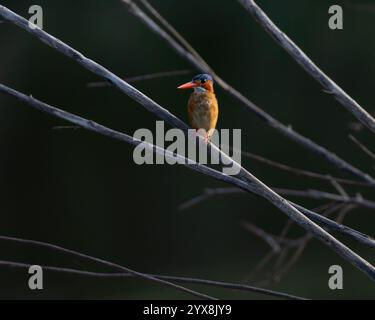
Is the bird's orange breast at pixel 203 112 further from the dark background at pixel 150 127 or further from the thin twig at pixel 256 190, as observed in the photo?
the dark background at pixel 150 127

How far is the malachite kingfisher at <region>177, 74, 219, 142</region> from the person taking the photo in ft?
7.51

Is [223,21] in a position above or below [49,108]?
above

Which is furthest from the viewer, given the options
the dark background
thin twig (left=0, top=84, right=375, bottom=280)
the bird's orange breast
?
the dark background

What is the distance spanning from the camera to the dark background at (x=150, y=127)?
18.3ft

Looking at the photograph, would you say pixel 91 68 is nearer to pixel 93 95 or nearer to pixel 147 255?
pixel 93 95

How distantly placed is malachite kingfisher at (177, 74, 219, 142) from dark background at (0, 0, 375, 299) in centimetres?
303

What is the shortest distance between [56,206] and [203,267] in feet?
4.51

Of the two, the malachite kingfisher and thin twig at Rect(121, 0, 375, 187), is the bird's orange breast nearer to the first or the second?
the malachite kingfisher

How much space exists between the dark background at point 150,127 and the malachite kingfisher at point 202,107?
119 inches

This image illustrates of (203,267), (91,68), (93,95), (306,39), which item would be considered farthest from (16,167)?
(91,68)

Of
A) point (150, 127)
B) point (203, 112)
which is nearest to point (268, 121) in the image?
point (203, 112)

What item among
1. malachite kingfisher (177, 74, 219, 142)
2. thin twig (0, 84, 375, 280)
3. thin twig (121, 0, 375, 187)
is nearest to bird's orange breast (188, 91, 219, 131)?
malachite kingfisher (177, 74, 219, 142)

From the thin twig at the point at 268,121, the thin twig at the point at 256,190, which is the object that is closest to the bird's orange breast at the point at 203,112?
the thin twig at the point at 268,121

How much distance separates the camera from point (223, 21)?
560 centimetres
